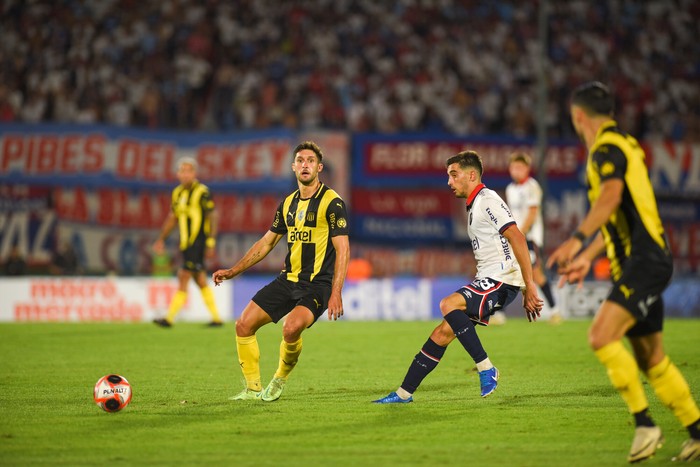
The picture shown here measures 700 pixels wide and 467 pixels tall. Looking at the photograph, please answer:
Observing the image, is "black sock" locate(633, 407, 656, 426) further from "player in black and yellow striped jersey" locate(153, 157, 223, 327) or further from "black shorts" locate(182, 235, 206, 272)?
"black shorts" locate(182, 235, 206, 272)

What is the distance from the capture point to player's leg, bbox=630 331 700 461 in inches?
264

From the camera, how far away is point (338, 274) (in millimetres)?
8992

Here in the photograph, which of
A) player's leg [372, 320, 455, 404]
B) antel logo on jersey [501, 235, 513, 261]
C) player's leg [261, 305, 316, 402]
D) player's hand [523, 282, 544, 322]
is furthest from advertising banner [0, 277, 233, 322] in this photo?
player's hand [523, 282, 544, 322]

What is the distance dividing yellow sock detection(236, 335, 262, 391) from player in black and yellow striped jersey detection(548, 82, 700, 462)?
3.58m

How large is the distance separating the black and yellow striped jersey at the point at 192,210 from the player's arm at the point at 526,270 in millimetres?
8790

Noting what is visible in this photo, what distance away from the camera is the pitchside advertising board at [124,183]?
2233 cm

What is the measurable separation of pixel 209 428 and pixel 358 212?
1582 cm

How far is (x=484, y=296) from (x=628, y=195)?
290 centimetres

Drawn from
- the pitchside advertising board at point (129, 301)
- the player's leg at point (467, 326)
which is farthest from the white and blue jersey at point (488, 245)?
the pitchside advertising board at point (129, 301)

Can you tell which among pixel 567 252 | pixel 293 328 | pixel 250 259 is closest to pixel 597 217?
pixel 567 252

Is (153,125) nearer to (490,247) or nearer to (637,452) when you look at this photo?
(490,247)

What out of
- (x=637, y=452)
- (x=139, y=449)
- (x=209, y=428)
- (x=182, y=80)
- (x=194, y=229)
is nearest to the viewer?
(x=637, y=452)

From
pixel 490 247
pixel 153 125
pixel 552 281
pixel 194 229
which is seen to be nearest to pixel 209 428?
pixel 490 247

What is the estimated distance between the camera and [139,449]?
23.5 feet
